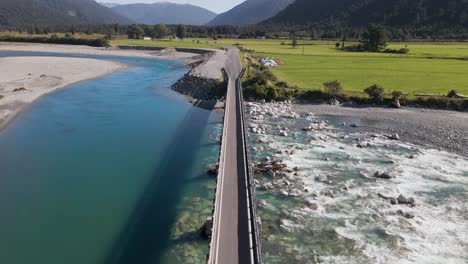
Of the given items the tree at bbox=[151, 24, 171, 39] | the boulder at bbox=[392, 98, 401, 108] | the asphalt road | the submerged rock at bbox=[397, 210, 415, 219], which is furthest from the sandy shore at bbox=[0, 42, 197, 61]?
the submerged rock at bbox=[397, 210, 415, 219]

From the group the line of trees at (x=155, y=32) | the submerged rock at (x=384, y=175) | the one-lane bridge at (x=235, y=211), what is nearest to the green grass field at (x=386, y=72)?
the submerged rock at (x=384, y=175)

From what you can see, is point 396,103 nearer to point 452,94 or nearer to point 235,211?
point 452,94

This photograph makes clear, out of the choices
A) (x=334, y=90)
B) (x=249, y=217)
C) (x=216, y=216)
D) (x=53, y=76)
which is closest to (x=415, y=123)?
(x=334, y=90)

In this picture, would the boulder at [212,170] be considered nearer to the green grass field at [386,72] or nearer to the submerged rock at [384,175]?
the submerged rock at [384,175]

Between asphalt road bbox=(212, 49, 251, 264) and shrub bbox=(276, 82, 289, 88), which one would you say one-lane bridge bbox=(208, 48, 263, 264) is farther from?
shrub bbox=(276, 82, 289, 88)

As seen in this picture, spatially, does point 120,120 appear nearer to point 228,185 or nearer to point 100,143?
point 100,143
